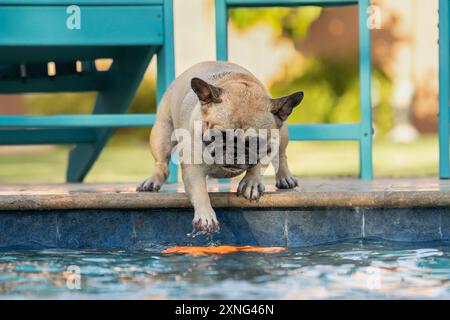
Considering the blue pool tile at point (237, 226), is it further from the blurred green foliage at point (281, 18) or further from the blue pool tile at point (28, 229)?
the blurred green foliage at point (281, 18)

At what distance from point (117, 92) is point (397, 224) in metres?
3.11

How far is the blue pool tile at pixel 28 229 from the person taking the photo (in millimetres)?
4930

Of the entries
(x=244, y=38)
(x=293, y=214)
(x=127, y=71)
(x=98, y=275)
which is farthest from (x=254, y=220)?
(x=244, y=38)

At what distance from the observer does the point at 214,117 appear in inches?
174

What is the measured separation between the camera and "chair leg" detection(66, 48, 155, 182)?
7148 millimetres

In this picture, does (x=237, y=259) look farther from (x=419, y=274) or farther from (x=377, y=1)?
(x=377, y=1)

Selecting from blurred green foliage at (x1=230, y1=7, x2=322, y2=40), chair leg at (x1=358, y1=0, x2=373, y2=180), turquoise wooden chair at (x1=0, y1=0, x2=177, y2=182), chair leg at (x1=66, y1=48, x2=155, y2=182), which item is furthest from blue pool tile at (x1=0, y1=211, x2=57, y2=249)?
blurred green foliage at (x1=230, y1=7, x2=322, y2=40)

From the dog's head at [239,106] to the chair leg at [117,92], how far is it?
2.25 meters

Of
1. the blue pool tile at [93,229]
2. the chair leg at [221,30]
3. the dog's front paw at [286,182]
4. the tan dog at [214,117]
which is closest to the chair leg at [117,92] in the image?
the chair leg at [221,30]

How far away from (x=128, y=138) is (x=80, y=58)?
36.7 feet

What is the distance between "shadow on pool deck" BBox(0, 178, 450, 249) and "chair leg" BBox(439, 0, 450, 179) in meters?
1.48

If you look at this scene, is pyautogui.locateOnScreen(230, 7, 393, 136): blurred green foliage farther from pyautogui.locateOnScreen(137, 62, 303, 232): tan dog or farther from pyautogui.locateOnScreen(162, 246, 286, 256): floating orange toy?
pyautogui.locateOnScreen(162, 246, 286, 256): floating orange toy

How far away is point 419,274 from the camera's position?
3.92 m

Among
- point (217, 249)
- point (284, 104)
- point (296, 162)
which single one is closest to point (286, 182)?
point (217, 249)
